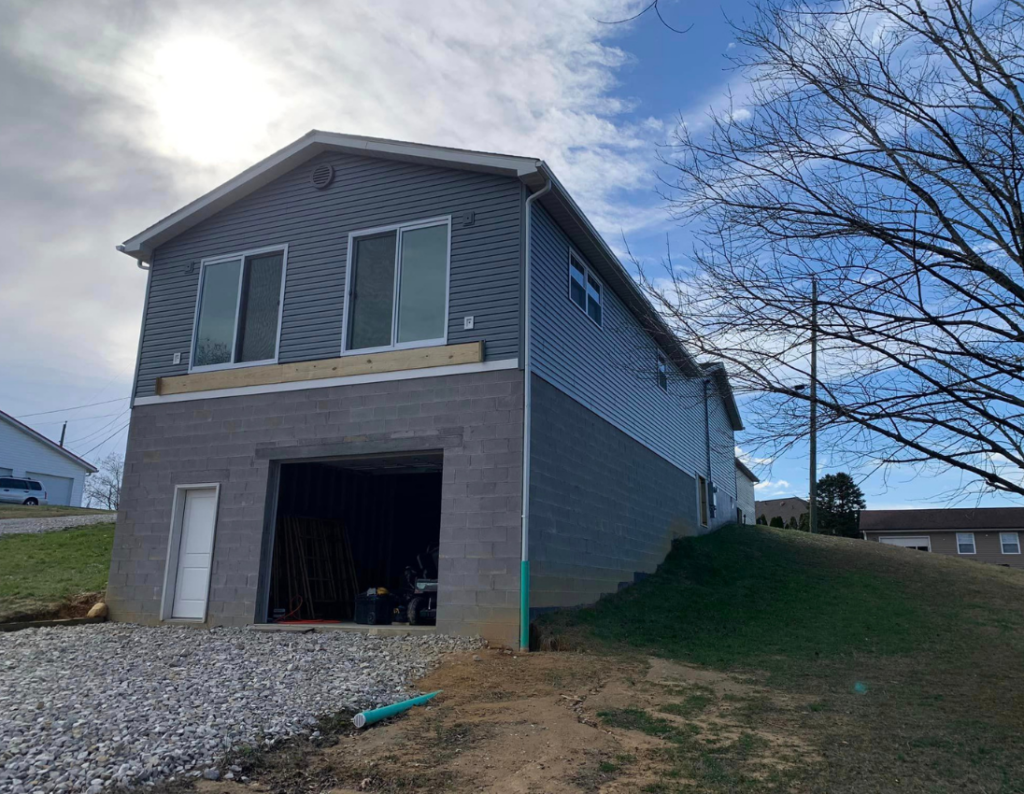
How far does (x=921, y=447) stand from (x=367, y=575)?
441 inches

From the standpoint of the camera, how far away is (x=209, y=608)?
36.8ft

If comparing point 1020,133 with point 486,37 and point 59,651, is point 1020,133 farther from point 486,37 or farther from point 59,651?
point 59,651

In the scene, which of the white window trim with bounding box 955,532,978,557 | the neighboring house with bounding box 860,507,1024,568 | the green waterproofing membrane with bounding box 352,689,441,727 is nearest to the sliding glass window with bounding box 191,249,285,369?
the green waterproofing membrane with bounding box 352,689,441,727

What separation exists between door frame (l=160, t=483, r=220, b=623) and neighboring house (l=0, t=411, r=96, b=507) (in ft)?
103

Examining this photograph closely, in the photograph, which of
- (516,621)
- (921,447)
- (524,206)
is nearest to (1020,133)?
(921,447)

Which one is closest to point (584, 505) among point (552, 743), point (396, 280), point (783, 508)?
point (396, 280)

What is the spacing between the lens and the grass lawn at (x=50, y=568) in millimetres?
11867

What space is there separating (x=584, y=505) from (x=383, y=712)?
20.2 ft

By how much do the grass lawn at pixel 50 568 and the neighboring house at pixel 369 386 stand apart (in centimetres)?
118

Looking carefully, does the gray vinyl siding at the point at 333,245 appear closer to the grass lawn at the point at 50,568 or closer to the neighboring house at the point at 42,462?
the grass lawn at the point at 50,568

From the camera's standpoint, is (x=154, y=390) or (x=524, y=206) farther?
(x=154, y=390)

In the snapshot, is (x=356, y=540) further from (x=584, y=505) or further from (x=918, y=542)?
(x=918, y=542)

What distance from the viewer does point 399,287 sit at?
11.2 meters

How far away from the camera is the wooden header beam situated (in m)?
10.5
